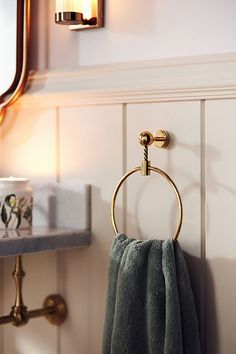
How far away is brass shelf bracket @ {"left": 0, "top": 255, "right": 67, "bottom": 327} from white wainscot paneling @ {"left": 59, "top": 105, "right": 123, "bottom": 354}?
16 millimetres

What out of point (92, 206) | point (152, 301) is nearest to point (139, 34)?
point (92, 206)

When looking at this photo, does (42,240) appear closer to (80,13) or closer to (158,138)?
(158,138)

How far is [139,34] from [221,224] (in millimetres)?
337

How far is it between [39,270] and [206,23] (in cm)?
54

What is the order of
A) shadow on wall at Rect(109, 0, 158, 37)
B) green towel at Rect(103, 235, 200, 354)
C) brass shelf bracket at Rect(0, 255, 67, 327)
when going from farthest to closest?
Answer: brass shelf bracket at Rect(0, 255, 67, 327) → shadow on wall at Rect(109, 0, 158, 37) → green towel at Rect(103, 235, 200, 354)

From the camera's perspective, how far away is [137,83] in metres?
1.28

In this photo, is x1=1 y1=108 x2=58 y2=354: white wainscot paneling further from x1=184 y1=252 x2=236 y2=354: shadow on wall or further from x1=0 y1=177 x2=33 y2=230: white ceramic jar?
x1=184 y1=252 x2=236 y2=354: shadow on wall

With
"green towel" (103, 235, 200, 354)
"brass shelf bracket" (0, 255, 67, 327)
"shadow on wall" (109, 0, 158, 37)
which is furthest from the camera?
"brass shelf bracket" (0, 255, 67, 327)

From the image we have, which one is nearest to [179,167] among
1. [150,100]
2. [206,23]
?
[150,100]

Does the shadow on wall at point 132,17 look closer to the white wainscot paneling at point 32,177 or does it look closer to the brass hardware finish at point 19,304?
the white wainscot paneling at point 32,177

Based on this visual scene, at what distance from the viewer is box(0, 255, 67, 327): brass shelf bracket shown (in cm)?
139

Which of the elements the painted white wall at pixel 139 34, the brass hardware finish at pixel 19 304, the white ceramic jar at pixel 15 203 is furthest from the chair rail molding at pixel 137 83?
the brass hardware finish at pixel 19 304

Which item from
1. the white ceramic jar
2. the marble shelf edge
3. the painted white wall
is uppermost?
the painted white wall

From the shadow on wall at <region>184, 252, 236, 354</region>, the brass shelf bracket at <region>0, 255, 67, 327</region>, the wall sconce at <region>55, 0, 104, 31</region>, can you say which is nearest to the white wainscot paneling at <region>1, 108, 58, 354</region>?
the brass shelf bracket at <region>0, 255, 67, 327</region>
